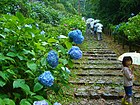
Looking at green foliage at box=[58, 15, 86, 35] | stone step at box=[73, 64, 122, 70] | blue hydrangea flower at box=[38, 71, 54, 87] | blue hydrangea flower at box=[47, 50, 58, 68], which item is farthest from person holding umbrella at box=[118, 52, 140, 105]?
green foliage at box=[58, 15, 86, 35]

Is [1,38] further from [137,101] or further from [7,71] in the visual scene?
[137,101]

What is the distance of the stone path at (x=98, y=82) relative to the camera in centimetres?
555

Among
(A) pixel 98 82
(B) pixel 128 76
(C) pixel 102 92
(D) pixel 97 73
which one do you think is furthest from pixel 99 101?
(D) pixel 97 73

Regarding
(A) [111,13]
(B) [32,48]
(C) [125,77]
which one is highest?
(A) [111,13]

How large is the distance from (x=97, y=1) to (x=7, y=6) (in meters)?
14.4

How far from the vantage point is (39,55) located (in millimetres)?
2562

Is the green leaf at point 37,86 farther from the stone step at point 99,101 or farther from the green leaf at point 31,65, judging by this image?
the stone step at point 99,101

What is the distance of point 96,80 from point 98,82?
10.2 inches

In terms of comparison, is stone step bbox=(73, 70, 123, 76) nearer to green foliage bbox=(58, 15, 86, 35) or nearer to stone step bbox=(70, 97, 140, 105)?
stone step bbox=(70, 97, 140, 105)

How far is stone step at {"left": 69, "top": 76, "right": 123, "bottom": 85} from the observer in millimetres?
6736

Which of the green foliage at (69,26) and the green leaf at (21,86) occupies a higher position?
the green foliage at (69,26)

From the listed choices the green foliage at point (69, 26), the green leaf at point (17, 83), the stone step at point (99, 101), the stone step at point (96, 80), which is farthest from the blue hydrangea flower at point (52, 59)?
the green foliage at point (69, 26)

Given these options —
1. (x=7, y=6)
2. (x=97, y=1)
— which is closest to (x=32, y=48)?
(x=7, y=6)

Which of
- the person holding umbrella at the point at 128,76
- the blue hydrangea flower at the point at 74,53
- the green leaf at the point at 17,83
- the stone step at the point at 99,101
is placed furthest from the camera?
the stone step at the point at 99,101
